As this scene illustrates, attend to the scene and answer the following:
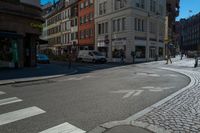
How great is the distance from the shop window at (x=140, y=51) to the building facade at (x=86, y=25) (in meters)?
11.0

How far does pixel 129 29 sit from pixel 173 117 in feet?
115

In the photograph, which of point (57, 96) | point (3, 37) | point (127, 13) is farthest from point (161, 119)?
point (127, 13)

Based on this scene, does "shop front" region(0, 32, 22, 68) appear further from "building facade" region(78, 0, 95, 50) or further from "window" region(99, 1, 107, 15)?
"building facade" region(78, 0, 95, 50)

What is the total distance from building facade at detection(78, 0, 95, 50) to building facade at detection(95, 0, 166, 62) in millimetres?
2334

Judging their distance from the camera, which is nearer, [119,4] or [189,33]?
[119,4]

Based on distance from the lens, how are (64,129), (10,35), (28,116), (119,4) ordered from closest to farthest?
(64,129)
(28,116)
(10,35)
(119,4)

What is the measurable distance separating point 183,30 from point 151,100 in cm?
15390

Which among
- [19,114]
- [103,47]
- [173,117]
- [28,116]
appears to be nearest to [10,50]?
[19,114]

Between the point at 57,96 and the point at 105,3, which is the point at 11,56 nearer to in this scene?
the point at 57,96

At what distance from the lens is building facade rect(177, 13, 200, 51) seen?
5231 inches

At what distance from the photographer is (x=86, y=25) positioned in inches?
2126

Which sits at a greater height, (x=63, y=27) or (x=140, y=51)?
(x=63, y=27)

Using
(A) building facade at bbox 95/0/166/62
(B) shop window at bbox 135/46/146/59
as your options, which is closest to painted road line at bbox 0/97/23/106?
(A) building facade at bbox 95/0/166/62

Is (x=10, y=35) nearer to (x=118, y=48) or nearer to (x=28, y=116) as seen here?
(x=28, y=116)
